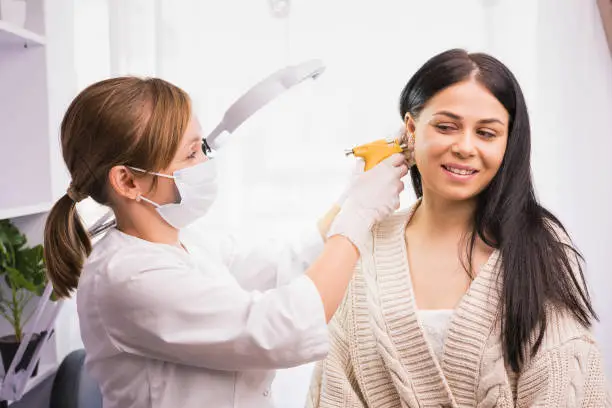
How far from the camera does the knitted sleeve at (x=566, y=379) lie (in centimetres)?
103

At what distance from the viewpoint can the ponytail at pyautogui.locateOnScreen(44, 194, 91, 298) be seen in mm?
1101

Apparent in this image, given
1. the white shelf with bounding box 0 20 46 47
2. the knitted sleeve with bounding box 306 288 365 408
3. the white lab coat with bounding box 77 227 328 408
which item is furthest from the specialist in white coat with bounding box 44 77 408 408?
the white shelf with bounding box 0 20 46 47

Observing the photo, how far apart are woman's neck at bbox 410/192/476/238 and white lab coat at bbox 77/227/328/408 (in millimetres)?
426

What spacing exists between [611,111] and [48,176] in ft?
5.73

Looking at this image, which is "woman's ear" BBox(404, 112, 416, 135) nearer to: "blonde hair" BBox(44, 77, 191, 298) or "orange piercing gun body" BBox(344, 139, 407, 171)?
"orange piercing gun body" BBox(344, 139, 407, 171)

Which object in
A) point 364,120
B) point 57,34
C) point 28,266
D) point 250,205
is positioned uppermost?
point 57,34

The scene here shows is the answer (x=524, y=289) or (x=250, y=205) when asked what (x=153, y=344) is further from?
(x=250, y=205)

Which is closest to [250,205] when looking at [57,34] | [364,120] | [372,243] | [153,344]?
[364,120]

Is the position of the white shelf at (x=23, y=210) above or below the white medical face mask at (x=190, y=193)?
below

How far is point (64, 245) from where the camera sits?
1105 millimetres

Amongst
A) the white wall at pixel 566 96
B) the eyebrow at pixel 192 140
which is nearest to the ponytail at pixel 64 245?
the eyebrow at pixel 192 140

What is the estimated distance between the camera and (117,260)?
0.97 m

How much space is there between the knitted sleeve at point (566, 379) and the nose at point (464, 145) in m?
0.40

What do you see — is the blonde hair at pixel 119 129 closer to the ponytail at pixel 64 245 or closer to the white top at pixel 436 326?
the ponytail at pixel 64 245
